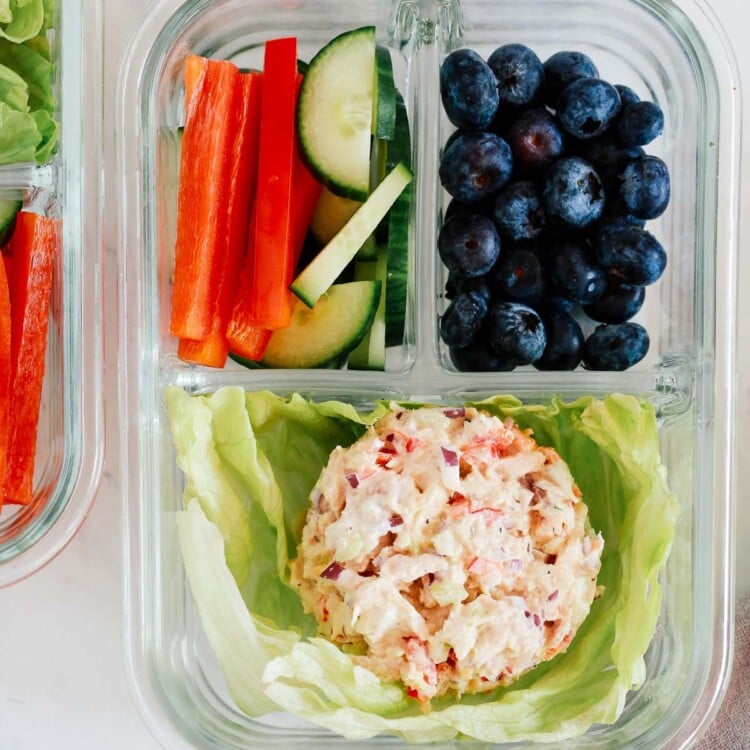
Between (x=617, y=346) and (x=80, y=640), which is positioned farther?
(x=80, y=640)

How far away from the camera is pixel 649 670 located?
1.15 meters

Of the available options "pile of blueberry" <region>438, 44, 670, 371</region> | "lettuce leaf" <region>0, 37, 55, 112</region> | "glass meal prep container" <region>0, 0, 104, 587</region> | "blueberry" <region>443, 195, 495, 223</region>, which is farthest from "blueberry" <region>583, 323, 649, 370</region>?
"lettuce leaf" <region>0, 37, 55, 112</region>

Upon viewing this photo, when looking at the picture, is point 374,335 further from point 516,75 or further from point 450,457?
point 516,75

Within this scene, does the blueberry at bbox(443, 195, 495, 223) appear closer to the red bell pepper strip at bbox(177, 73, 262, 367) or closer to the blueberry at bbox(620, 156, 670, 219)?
the blueberry at bbox(620, 156, 670, 219)

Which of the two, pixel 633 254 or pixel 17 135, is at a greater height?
pixel 17 135

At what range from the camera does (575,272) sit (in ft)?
3.64

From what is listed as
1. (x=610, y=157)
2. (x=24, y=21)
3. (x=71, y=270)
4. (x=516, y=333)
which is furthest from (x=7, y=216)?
(x=610, y=157)

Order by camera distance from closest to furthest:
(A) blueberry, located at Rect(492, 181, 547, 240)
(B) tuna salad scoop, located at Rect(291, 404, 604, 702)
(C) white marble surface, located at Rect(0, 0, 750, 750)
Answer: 1. (B) tuna salad scoop, located at Rect(291, 404, 604, 702)
2. (A) blueberry, located at Rect(492, 181, 547, 240)
3. (C) white marble surface, located at Rect(0, 0, 750, 750)

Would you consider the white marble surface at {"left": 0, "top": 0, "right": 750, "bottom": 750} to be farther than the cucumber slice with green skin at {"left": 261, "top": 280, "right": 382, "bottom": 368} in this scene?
Yes

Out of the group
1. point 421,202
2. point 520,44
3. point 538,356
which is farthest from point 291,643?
point 520,44

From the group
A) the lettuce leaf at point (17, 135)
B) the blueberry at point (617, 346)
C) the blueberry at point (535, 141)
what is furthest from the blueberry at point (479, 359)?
the lettuce leaf at point (17, 135)

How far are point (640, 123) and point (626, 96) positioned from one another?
68mm

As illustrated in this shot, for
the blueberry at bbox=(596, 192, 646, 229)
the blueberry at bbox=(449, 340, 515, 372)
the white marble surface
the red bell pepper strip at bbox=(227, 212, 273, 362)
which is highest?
the blueberry at bbox=(596, 192, 646, 229)

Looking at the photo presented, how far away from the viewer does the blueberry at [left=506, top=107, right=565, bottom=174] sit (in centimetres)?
111
